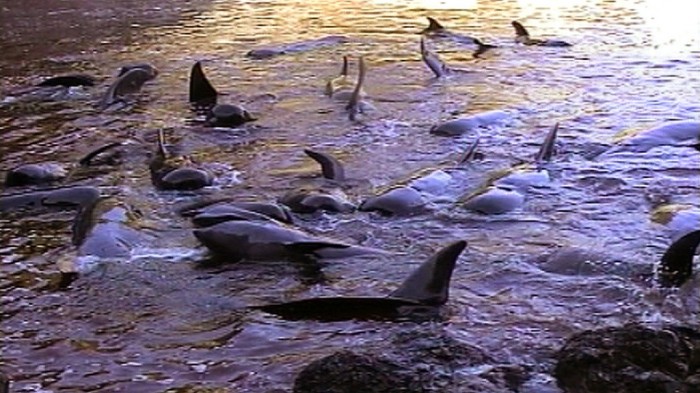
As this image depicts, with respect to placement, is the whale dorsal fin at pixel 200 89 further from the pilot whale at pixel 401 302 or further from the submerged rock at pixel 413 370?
the submerged rock at pixel 413 370

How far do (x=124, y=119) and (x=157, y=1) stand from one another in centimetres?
910

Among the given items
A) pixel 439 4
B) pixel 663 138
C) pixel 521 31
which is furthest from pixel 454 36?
pixel 663 138

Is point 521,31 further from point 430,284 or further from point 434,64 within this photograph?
point 430,284

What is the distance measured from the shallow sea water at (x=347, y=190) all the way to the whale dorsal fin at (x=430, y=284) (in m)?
0.14

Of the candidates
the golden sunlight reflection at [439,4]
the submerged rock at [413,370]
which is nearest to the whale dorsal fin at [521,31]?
the golden sunlight reflection at [439,4]

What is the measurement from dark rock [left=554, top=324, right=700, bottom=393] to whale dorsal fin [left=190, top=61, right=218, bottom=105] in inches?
228

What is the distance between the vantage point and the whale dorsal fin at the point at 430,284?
4256 millimetres

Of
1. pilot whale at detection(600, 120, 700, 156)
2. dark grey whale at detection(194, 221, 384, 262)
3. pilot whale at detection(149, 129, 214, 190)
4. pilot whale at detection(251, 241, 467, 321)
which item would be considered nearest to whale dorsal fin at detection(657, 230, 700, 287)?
pilot whale at detection(251, 241, 467, 321)

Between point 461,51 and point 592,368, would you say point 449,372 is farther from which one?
point 461,51

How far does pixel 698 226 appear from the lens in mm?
5230

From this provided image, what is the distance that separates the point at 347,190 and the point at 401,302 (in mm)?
2088

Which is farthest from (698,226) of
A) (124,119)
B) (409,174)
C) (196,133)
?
(124,119)

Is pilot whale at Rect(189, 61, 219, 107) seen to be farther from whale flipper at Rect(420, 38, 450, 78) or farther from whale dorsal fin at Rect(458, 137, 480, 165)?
whale dorsal fin at Rect(458, 137, 480, 165)

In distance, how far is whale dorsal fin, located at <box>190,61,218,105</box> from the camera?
28.9ft
